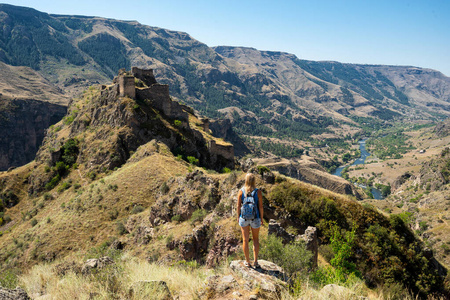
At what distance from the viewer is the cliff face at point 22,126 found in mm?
140000

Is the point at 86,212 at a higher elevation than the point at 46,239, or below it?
higher

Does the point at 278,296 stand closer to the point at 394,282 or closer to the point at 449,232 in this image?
the point at 394,282

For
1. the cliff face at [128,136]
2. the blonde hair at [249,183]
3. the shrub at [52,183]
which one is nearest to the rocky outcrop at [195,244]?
the blonde hair at [249,183]

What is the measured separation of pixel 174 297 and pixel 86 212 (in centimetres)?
3002

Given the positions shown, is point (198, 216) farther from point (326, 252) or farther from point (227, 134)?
point (227, 134)

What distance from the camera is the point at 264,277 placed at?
7.98 metres

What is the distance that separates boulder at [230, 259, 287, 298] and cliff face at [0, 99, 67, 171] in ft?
562

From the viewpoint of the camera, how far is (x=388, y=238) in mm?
17625

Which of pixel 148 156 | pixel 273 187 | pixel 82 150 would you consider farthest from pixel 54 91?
pixel 273 187

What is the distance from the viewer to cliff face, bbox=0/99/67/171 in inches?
5512

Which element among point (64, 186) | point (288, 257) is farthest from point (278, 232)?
point (64, 186)

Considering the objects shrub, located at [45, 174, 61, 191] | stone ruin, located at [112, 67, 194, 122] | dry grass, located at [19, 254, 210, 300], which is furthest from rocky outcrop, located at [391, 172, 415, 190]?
dry grass, located at [19, 254, 210, 300]

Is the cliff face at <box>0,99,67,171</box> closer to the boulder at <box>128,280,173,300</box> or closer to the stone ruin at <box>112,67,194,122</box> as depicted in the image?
the stone ruin at <box>112,67,194,122</box>

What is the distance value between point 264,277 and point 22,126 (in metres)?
182
